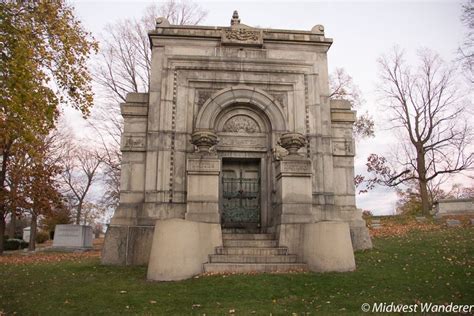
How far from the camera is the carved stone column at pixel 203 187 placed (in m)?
10.6

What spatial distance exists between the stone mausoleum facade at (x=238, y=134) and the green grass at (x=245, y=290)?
260cm

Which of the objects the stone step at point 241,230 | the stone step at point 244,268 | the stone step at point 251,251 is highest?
the stone step at point 241,230

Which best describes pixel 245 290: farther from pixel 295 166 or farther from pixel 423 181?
pixel 423 181

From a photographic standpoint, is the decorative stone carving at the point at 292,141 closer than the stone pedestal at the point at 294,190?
No

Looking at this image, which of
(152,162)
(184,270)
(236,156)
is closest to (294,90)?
(236,156)

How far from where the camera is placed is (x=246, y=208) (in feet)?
43.3

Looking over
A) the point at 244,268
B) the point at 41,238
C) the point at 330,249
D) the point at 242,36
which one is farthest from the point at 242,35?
the point at 41,238

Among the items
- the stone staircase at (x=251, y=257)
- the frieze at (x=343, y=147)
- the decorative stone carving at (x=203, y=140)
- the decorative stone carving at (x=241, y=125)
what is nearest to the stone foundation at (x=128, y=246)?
the stone staircase at (x=251, y=257)

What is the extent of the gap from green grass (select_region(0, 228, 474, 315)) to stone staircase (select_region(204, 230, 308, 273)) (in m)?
0.79

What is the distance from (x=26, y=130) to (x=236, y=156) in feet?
21.2

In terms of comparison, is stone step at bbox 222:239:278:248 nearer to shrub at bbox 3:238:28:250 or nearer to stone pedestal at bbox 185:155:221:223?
stone pedestal at bbox 185:155:221:223

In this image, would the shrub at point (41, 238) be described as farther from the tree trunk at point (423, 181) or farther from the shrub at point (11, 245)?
the tree trunk at point (423, 181)

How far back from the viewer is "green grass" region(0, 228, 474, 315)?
21.3ft

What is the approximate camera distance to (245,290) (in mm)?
7395
